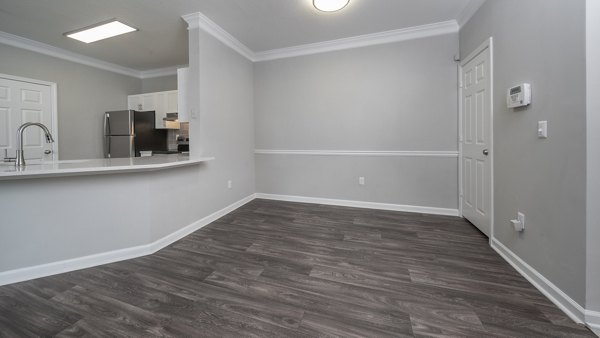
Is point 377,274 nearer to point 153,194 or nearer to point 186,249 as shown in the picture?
point 186,249

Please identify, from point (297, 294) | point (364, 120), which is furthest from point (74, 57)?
point (297, 294)

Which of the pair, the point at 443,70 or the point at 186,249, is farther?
the point at 443,70

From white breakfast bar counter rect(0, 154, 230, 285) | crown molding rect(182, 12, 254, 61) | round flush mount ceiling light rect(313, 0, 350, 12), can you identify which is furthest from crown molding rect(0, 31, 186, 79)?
round flush mount ceiling light rect(313, 0, 350, 12)

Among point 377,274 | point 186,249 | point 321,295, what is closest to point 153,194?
point 186,249

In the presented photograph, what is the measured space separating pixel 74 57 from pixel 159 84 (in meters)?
1.35

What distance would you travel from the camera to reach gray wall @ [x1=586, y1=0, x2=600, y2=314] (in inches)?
51.6

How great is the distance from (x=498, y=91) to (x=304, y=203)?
9.64ft

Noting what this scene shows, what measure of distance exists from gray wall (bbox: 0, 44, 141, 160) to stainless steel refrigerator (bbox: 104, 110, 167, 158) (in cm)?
24

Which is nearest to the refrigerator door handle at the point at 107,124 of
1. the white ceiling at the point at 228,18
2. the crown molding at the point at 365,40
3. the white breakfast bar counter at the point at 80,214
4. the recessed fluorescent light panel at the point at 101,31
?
the white ceiling at the point at 228,18

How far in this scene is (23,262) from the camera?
1.89 meters

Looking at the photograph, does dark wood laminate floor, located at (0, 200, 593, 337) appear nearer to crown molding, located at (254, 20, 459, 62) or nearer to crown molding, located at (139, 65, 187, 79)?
crown molding, located at (254, 20, 459, 62)

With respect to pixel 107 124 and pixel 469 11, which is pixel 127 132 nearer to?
pixel 107 124

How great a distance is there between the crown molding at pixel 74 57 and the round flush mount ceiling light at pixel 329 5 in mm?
3626

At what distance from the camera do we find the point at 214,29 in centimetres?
320
